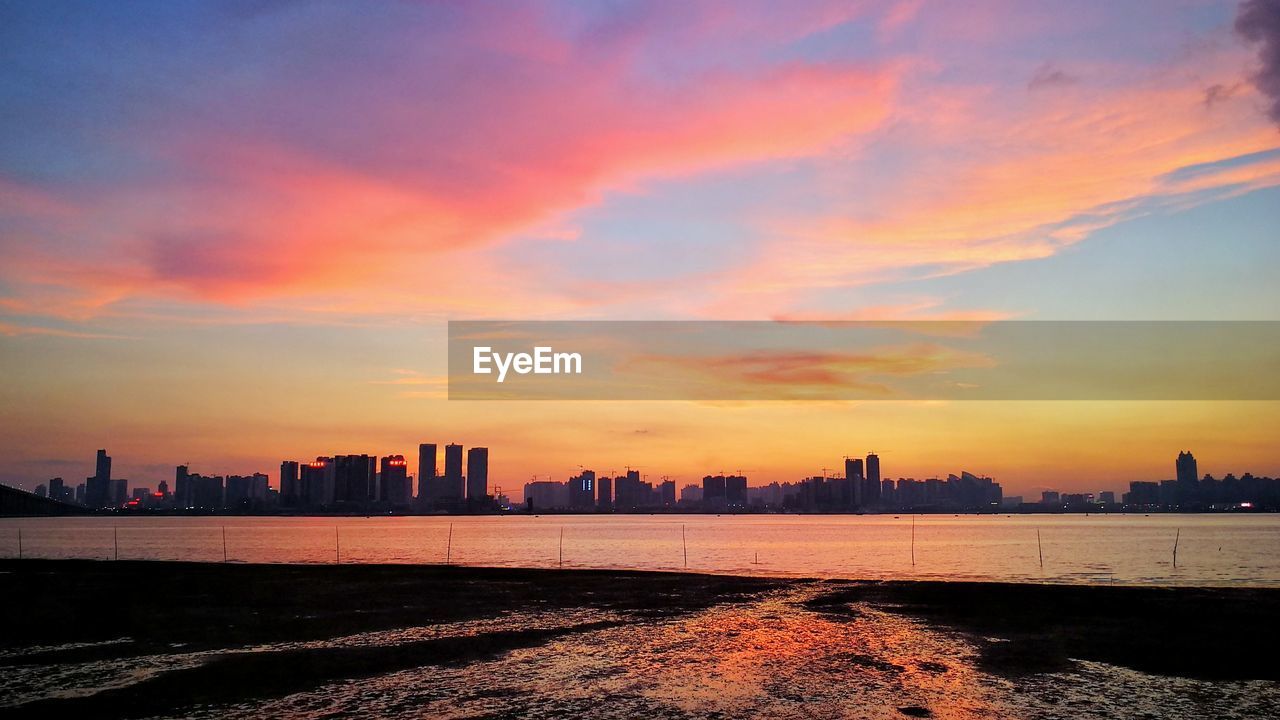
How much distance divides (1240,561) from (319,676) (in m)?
104

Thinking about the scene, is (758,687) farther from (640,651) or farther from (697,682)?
(640,651)

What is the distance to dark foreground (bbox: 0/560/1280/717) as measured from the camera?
19.3 m

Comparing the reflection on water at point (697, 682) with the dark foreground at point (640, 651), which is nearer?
the reflection on water at point (697, 682)

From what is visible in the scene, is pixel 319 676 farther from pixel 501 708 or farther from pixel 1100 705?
pixel 1100 705

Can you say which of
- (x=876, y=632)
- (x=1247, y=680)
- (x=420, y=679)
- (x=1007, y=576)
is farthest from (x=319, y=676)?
(x=1007, y=576)

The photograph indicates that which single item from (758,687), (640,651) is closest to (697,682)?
(758,687)

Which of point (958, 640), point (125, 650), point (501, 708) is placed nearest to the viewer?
point (501, 708)

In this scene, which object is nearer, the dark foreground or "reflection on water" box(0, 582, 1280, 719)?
"reflection on water" box(0, 582, 1280, 719)

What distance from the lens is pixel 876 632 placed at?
2950 cm

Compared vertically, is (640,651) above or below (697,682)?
below

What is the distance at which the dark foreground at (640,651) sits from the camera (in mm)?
19312

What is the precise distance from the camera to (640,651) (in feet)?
84.6

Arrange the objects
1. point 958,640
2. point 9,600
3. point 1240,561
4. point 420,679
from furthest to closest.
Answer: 1. point 1240,561
2. point 9,600
3. point 958,640
4. point 420,679

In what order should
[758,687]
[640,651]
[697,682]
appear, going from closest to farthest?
1. [758,687]
2. [697,682]
3. [640,651]
